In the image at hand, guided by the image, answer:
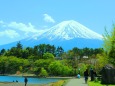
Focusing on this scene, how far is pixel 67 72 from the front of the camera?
567ft

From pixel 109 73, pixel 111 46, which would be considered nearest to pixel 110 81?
pixel 109 73

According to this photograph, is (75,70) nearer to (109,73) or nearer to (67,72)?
(67,72)

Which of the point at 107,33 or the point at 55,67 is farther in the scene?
the point at 55,67

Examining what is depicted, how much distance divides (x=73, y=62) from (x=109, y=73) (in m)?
158

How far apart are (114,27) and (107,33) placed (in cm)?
184

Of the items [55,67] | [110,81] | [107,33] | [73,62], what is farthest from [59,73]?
[110,81]

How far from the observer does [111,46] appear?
174ft

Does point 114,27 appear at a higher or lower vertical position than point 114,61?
Answer: higher

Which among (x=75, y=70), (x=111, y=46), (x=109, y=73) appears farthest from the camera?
(x=75, y=70)

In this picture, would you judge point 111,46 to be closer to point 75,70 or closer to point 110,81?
point 110,81

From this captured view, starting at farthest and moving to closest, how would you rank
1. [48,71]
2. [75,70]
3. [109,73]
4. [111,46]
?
1. [48,71]
2. [75,70]
3. [111,46]
4. [109,73]

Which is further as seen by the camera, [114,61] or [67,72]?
[67,72]

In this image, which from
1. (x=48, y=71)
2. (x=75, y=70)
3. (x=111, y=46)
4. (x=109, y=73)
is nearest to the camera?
(x=109, y=73)

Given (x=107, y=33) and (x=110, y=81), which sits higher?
(x=107, y=33)
